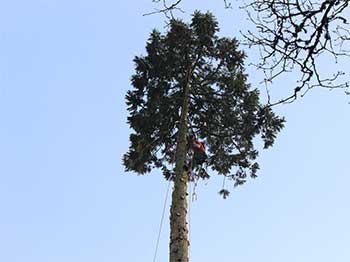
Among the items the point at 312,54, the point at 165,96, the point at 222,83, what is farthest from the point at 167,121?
the point at 312,54

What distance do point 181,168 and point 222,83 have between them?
243cm

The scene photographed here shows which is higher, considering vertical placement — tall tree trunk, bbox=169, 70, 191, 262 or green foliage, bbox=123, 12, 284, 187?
green foliage, bbox=123, 12, 284, 187

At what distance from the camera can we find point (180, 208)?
1088 cm

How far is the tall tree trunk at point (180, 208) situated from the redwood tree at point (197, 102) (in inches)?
23.8

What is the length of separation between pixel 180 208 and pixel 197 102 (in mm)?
2976

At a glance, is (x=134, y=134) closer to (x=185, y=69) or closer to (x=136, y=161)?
(x=136, y=161)

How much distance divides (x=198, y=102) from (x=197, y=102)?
0.02 meters

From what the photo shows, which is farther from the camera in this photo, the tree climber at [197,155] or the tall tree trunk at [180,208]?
the tree climber at [197,155]

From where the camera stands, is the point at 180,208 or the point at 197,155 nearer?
the point at 180,208

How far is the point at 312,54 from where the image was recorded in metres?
3.46

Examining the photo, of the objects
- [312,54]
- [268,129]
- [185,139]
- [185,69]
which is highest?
[185,69]

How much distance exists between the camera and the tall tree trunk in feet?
33.8

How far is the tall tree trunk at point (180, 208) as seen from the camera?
33.8 ft

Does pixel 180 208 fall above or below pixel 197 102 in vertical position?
below
